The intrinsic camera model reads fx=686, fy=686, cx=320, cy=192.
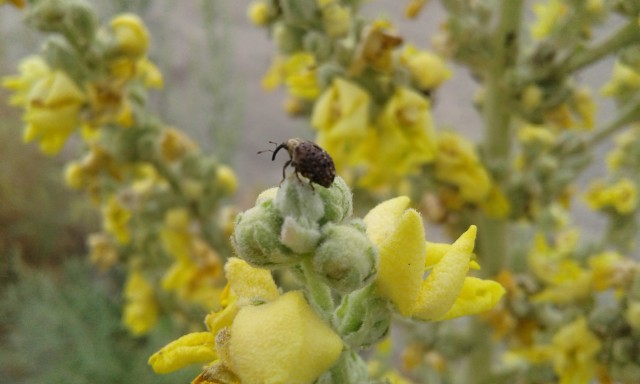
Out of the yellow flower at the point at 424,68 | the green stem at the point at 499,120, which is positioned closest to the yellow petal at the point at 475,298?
the yellow flower at the point at 424,68

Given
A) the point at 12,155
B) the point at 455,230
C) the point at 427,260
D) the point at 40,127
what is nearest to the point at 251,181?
the point at 12,155

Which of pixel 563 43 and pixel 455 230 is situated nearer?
pixel 563 43

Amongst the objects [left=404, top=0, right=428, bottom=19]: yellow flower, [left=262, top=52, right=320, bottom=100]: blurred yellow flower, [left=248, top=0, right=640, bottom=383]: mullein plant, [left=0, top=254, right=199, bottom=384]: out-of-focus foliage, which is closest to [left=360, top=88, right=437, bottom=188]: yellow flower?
[left=248, top=0, right=640, bottom=383]: mullein plant

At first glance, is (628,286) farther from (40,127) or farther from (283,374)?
(40,127)

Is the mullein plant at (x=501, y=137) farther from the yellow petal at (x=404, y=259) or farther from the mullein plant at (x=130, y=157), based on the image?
the yellow petal at (x=404, y=259)

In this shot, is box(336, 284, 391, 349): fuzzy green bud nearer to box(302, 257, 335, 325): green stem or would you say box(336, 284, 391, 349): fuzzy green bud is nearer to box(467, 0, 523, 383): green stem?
box(302, 257, 335, 325): green stem

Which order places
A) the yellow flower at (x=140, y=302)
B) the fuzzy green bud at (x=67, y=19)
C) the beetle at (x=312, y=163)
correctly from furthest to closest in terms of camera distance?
1. the yellow flower at (x=140, y=302)
2. the fuzzy green bud at (x=67, y=19)
3. the beetle at (x=312, y=163)

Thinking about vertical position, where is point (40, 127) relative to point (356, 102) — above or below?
above
